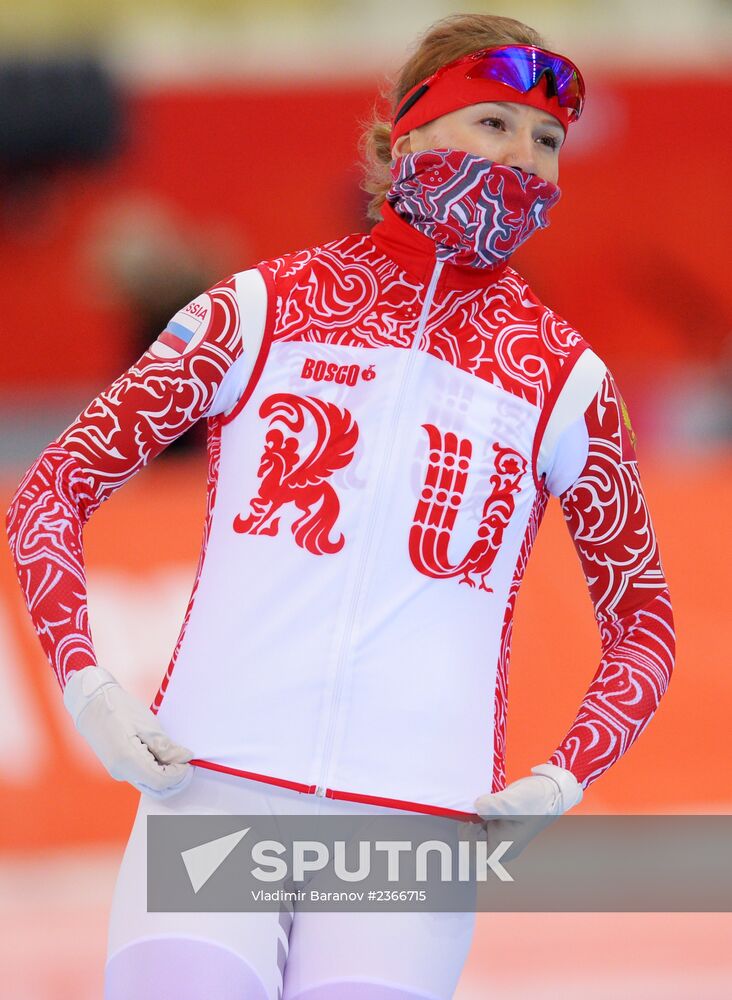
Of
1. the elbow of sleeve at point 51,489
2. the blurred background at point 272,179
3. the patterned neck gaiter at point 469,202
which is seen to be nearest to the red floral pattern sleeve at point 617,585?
the patterned neck gaiter at point 469,202

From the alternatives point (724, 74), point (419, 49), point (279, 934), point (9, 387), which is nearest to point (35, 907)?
point (279, 934)

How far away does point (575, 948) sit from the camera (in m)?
3.25

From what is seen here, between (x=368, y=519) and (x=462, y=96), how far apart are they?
2.12 ft

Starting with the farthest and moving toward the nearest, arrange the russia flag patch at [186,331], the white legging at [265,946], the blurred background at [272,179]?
the blurred background at [272,179], the russia flag patch at [186,331], the white legging at [265,946]

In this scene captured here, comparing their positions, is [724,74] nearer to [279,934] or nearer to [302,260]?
[302,260]

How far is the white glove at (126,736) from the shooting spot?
5.72 feet

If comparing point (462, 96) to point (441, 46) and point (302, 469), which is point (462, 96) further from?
point (302, 469)

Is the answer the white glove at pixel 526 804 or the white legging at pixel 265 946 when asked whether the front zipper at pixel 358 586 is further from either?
the white glove at pixel 526 804

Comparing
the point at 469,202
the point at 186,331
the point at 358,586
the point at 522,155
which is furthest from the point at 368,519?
the point at 522,155

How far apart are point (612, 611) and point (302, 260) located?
0.68 meters

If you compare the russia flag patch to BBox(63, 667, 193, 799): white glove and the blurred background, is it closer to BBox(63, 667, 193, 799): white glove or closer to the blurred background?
BBox(63, 667, 193, 799): white glove

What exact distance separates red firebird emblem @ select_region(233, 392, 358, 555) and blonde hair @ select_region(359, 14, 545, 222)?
480 mm

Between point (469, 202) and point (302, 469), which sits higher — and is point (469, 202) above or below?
above

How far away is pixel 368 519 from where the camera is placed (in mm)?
1862
